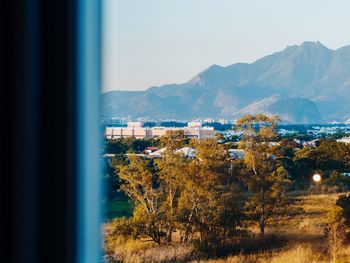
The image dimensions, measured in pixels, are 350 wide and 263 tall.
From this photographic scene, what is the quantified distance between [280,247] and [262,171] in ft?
0.59

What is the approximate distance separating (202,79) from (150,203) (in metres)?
0.33

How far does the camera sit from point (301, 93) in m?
1.13

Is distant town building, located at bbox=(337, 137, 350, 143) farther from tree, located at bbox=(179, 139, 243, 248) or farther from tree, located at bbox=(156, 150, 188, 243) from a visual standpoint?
tree, located at bbox=(156, 150, 188, 243)

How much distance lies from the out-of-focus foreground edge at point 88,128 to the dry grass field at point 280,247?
0.16m

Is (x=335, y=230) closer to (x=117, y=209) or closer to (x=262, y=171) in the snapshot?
(x=262, y=171)

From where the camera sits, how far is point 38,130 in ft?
2.71

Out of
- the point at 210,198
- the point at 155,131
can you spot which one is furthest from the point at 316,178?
the point at 155,131

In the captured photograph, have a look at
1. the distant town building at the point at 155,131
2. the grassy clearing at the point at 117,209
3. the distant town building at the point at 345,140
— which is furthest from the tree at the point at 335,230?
the grassy clearing at the point at 117,209

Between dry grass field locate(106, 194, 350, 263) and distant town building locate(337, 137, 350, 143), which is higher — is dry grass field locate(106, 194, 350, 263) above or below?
below

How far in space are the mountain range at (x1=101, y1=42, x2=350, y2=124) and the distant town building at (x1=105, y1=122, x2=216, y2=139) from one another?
0.03m

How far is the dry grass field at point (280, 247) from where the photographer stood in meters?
1.01

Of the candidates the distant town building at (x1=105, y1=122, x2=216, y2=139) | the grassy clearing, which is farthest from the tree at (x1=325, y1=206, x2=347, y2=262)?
the grassy clearing

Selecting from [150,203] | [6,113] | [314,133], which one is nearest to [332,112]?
[314,133]

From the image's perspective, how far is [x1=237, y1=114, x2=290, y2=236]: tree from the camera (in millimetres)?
1058
